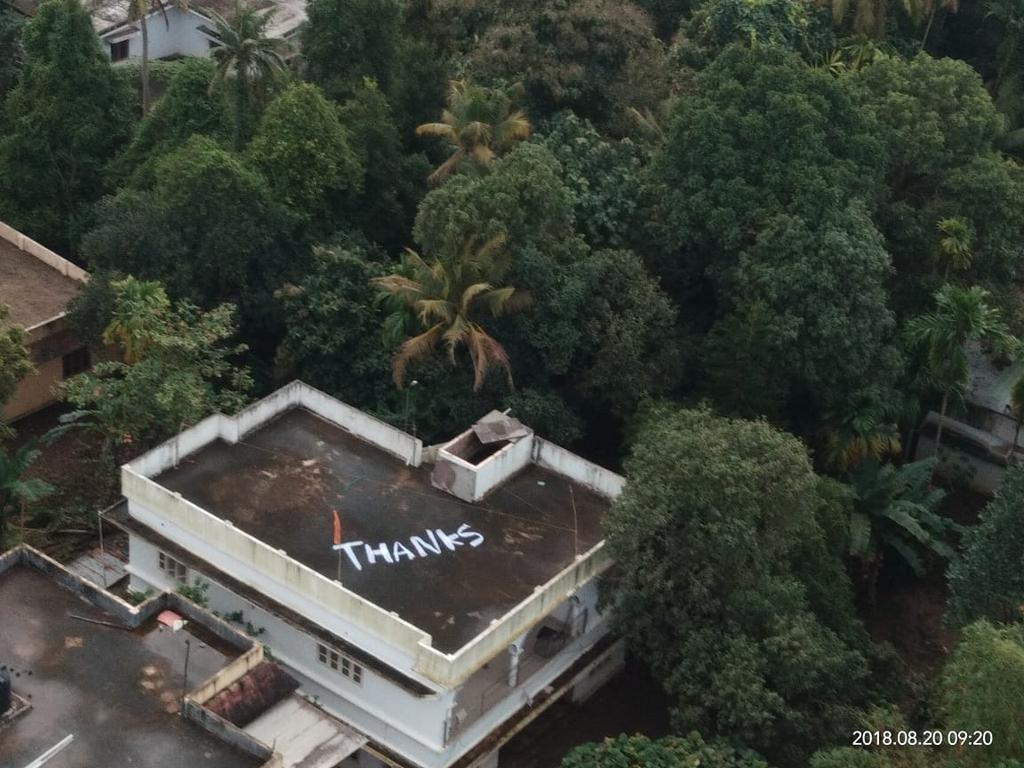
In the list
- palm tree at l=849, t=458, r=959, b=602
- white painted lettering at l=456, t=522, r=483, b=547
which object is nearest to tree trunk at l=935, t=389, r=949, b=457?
palm tree at l=849, t=458, r=959, b=602

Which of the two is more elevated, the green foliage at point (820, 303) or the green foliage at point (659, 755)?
the green foliage at point (820, 303)

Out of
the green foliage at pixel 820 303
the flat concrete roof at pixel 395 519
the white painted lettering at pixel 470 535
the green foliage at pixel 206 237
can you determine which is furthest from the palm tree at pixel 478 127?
the white painted lettering at pixel 470 535

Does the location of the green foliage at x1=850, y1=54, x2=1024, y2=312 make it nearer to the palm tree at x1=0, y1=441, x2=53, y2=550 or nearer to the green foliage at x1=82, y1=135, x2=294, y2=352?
the green foliage at x1=82, y1=135, x2=294, y2=352

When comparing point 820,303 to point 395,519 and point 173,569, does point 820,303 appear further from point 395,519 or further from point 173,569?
point 173,569

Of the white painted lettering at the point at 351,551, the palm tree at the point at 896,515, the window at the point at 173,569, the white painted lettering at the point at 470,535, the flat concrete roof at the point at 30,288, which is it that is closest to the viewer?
the white painted lettering at the point at 351,551

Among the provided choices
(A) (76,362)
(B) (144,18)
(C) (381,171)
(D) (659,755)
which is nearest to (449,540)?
(D) (659,755)

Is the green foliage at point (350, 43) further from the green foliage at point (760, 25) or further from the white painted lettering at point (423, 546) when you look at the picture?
the white painted lettering at point (423, 546)
